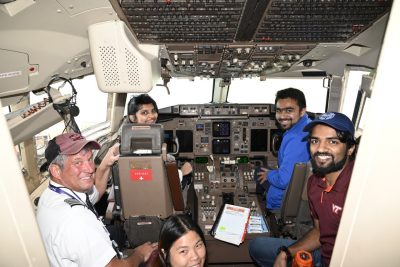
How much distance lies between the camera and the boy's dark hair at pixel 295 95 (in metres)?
3.10

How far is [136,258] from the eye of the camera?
204 centimetres

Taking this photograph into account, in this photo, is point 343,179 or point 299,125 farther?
point 299,125

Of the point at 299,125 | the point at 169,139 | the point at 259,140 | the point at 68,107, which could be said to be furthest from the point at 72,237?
the point at 259,140

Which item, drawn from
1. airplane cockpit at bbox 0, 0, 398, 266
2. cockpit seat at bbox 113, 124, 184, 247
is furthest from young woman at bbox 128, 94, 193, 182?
cockpit seat at bbox 113, 124, 184, 247

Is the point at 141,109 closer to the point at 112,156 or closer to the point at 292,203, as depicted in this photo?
the point at 112,156

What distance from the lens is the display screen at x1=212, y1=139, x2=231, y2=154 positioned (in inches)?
A: 176

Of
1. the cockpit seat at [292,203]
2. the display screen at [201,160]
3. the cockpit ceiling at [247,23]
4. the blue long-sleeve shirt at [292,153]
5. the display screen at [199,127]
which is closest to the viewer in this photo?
the cockpit ceiling at [247,23]

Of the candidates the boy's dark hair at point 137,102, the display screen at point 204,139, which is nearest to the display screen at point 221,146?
the display screen at point 204,139

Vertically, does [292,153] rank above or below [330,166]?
below

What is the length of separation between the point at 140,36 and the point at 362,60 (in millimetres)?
2008

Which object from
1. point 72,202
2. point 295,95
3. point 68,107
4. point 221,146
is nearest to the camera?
point 72,202

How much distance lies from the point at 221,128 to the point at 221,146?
0.29m

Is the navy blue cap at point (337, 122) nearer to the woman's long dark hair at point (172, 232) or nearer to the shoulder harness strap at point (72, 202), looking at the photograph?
the woman's long dark hair at point (172, 232)

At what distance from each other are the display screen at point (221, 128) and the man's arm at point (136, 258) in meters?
2.40
